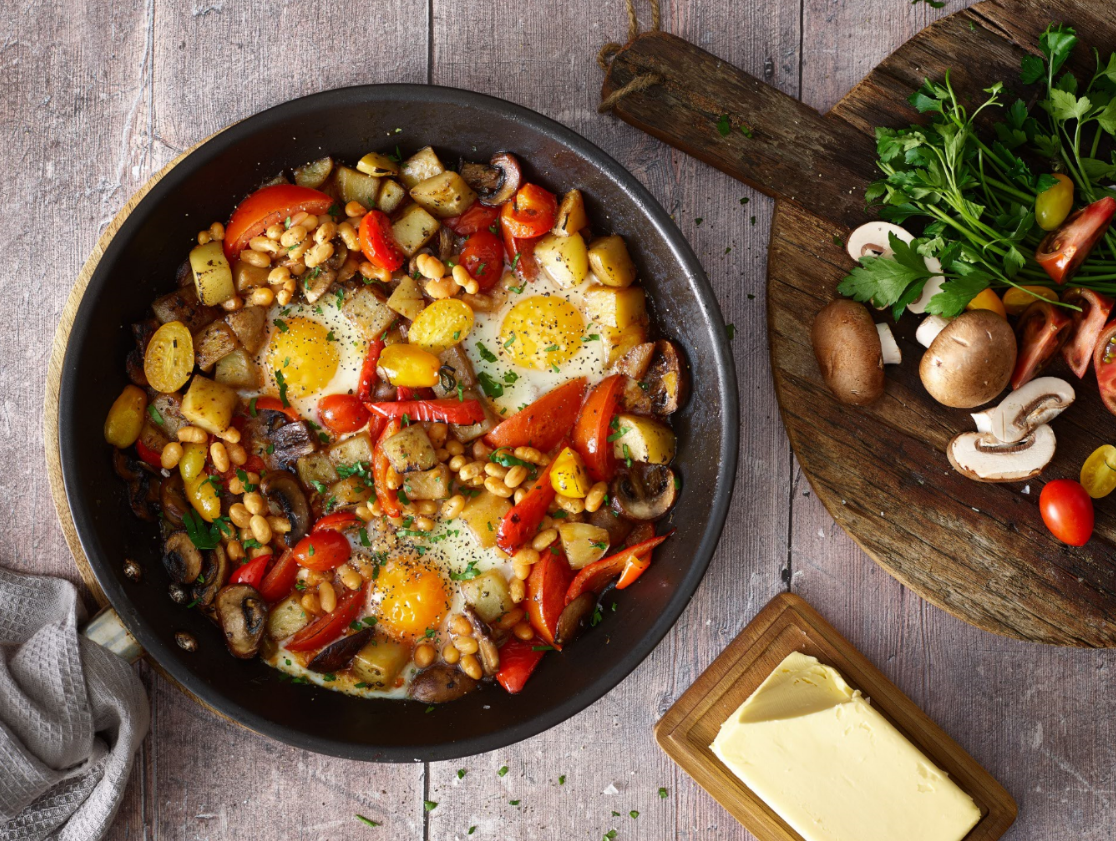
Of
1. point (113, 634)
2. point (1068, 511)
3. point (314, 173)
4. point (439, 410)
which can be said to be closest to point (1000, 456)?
point (1068, 511)

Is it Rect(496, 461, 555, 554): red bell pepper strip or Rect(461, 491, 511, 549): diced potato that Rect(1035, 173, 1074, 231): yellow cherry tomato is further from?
Rect(461, 491, 511, 549): diced potato

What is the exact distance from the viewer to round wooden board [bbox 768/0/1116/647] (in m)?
3.22

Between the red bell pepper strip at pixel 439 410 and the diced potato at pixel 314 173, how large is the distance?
0.92m

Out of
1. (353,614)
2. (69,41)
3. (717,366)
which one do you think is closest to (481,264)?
(717,366)

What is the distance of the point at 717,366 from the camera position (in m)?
2.84

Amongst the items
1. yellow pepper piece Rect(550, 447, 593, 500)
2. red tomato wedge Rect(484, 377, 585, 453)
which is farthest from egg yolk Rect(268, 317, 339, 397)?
yellow pepper piece Rect(550, 447, 593, 500)

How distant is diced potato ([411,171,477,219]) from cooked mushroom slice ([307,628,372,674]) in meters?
1.72

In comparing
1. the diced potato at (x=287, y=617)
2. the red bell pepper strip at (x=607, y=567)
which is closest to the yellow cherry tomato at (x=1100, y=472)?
the red bell pepper strip at (x=607, y=567)

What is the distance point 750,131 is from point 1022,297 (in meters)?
1.30

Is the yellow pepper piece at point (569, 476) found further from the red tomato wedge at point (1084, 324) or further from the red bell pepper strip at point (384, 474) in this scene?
the red tomato wedge at point (1084, 324)

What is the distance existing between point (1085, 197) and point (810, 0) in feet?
4.60

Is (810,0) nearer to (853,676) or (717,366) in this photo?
(717,366)

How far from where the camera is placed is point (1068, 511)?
312 cm

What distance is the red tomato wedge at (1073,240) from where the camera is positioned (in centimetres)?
301
